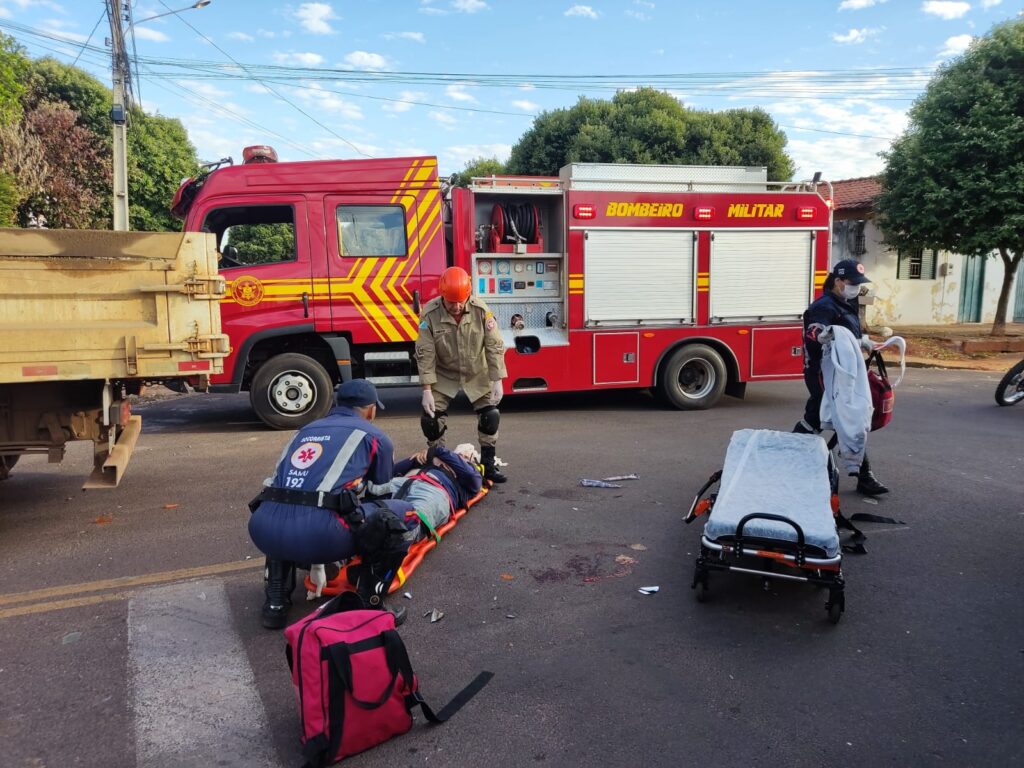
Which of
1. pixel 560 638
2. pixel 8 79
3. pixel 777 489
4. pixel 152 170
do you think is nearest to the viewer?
pixel 560 638

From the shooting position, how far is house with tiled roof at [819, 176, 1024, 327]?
2220cm

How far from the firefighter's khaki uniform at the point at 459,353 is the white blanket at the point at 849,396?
8.27 ft

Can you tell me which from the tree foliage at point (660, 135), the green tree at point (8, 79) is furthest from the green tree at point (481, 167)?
the green tree at point (8, 79)

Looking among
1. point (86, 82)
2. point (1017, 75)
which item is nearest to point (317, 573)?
point (1017, 75)

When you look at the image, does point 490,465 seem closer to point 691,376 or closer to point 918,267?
point 691,376

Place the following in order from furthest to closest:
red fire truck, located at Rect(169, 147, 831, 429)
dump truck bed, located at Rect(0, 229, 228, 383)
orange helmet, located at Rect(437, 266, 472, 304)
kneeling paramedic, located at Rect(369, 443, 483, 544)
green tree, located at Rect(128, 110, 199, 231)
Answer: green tree, located at Rect(128, 110, 199, 231), red fire truck, located at Rect(169, 147, 831, 429), orange helmet, located at Rect(437, 266, 472, 304), kneeling paramedic, located at Rect(369, 443, 483, 544), dump truck bed, located at Rect(0, 229, 228, 383)

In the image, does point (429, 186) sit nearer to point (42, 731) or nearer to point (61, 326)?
point (61, 326)

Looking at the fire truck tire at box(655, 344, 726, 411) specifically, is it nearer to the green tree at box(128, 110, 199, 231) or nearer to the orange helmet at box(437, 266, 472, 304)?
the orange helmet at box(437, 266, 472, 304)

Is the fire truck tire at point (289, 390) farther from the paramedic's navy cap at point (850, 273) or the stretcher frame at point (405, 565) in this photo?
the paramedic's navy cap at point (850, 273)

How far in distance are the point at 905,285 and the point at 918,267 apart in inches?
28.1

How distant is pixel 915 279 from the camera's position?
22.5m

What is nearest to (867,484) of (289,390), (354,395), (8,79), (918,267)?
(354,395)

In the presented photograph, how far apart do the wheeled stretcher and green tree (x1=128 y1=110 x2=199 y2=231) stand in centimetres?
1918

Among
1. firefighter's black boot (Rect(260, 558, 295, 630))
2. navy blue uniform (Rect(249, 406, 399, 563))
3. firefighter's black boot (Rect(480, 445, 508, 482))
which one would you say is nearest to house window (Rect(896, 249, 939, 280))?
firefighter's black boot (Rect(480, 445, 508, 482))
